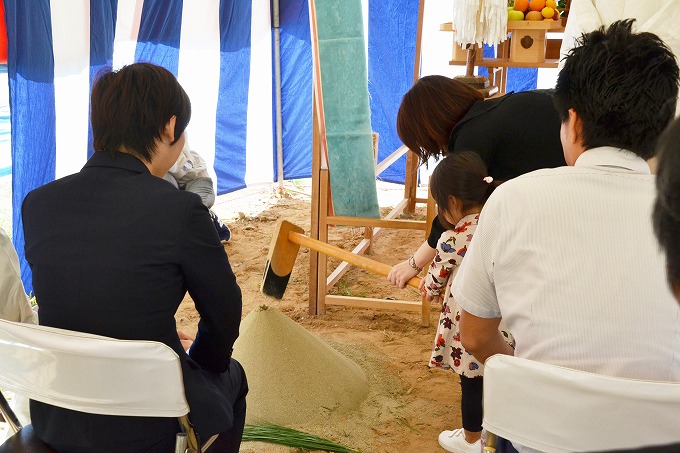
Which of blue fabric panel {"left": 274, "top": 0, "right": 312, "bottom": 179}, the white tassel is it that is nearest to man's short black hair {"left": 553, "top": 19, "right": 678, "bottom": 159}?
the white tassel

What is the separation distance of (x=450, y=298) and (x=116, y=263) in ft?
3.75

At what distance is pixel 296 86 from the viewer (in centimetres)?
596

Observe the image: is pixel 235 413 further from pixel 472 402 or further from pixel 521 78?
pixel 521 78

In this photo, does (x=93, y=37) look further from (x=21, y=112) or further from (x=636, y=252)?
(x=636, y=252)

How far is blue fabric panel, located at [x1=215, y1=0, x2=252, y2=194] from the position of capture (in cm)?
529

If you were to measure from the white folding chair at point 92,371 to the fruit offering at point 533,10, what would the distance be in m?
2.50

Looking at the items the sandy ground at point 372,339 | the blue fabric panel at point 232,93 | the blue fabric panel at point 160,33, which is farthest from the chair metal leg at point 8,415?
the blue fabric panel at point 232,93

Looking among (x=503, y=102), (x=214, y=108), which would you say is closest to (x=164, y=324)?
(x=503, y=102)

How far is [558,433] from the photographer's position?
113 centimetres

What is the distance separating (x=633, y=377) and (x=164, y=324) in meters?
0.91

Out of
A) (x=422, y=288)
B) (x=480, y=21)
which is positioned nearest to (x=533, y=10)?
(x=480, y=21)

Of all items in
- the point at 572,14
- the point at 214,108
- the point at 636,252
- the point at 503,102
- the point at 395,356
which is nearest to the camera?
the point at 636,252

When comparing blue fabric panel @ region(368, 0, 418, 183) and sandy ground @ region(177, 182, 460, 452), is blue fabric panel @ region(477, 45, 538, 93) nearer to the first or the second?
blue fabric panel @ region(368, 0, 418, 183)

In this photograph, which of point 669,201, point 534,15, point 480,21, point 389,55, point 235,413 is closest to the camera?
point 669,201
